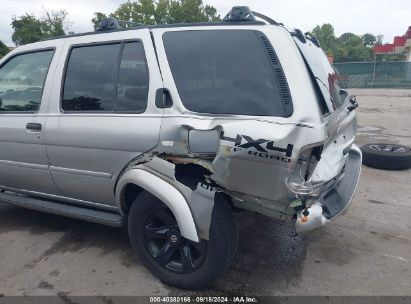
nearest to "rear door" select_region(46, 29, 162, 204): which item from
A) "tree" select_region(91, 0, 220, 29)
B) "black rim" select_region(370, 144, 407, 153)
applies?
"black rim" select_region(370, 144, 407, 153)

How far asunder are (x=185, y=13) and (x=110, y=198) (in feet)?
153

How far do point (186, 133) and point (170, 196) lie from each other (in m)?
0.45

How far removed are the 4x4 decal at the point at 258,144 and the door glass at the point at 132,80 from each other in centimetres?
80

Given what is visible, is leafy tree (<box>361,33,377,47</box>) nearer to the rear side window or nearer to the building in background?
the building in background

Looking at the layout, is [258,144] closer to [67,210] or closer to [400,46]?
[67,210]

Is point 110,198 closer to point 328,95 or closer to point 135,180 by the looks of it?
point 135,180

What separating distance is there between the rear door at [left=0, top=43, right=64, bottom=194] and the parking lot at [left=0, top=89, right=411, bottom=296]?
1.91 ft

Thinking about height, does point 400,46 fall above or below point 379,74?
above

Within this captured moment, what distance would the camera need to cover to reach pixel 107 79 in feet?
9.61

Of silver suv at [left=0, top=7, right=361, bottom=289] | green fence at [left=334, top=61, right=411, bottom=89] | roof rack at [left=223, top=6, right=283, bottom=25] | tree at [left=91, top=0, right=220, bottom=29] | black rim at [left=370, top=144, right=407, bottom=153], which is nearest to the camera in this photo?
silver suv at [left=0, top=7, right=361, bottom=289]

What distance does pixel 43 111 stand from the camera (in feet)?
10.5

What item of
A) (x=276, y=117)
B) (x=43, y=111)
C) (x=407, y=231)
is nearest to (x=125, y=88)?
(x=43, y=111)

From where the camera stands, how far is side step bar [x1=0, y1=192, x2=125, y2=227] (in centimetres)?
297

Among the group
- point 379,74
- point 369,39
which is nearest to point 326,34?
point 369,39
